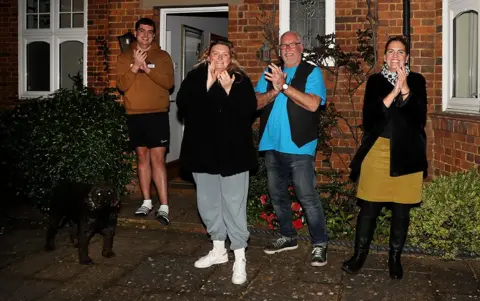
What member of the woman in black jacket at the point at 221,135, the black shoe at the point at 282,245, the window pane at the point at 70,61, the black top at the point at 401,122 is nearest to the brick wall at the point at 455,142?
the black top at the point at 401,122

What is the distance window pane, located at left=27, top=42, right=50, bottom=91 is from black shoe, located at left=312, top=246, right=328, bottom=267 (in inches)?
217

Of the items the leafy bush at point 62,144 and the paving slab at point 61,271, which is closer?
the paving slab at point 61,271

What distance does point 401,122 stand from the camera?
430 centimetres

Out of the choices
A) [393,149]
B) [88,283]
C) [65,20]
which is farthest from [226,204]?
[65,20]

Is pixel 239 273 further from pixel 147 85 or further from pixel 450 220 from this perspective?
pixel 147 85

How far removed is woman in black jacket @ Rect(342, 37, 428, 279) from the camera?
14.0 feet

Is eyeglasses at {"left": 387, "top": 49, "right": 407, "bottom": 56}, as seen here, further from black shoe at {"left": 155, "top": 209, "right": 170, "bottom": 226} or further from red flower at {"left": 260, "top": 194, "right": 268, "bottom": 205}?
black shoe at {"left": 155, "top": 209, "right": 170, "bottom": 226}

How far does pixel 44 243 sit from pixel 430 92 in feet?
15.4

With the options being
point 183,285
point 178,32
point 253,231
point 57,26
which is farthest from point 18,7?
point 183,285

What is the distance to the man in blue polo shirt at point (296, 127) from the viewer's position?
459cm

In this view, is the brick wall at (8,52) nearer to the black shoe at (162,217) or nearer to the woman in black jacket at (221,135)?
the black shoe at (162,217)

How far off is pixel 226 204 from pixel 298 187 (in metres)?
0.67

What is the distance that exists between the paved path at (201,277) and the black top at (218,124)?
36.7 inches

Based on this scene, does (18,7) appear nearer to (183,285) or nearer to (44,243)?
(44,243)
